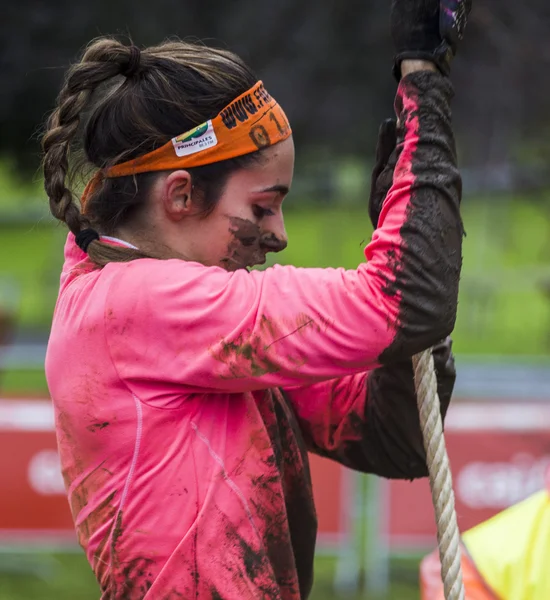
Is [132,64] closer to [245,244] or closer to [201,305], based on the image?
[245,244]

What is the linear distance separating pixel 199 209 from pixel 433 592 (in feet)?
4.89

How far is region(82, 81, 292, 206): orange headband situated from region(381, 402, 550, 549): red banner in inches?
149

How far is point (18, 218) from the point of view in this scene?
70.4 feet

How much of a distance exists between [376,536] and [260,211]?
4.00 meters

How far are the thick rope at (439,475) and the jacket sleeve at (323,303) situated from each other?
226mm

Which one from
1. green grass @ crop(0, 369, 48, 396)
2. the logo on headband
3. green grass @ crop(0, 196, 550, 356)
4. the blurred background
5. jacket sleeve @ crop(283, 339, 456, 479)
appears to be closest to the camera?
the logo on headband

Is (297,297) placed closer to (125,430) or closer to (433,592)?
(125,430)

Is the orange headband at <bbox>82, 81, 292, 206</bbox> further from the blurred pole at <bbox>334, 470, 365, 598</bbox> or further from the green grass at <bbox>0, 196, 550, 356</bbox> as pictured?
the green grass at <bbox>0, 196, 550, 356</bbox>

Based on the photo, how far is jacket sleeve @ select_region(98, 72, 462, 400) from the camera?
1.63 metres

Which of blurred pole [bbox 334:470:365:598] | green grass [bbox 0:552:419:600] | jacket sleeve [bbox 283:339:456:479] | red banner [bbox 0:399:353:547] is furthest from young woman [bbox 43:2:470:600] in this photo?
green grass [bbox 0:552:419:600]

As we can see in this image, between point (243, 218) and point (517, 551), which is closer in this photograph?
point (243, 218)

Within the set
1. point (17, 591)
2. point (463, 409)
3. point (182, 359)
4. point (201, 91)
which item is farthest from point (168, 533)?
point (17, 591)

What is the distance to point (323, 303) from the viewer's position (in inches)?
64.7

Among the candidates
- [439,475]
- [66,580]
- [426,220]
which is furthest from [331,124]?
[426,220]
